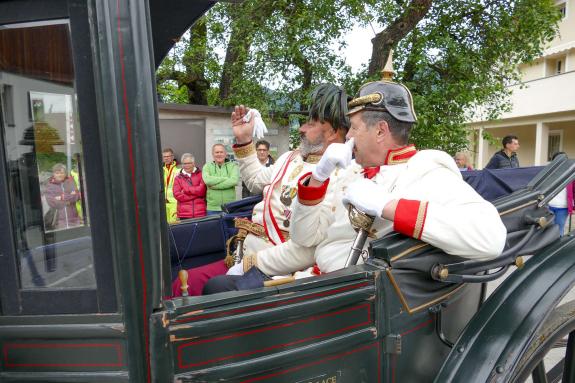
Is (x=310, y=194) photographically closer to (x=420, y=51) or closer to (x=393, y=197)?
(x=393, y=197)

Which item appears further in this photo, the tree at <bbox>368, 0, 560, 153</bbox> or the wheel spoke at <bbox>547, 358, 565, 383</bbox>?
the tree at <bbox>368, 0, 560, 153</bbox>

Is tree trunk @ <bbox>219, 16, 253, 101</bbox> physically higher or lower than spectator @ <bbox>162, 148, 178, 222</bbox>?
higher

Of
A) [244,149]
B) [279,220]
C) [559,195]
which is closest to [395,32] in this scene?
[559,195]

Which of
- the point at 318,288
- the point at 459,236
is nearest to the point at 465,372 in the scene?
the point at 459,236

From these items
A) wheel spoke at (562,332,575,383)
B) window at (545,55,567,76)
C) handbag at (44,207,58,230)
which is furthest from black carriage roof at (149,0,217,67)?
window at (545,55,567,76)

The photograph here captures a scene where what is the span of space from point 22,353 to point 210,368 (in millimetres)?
474

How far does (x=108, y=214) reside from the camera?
3.66 feet

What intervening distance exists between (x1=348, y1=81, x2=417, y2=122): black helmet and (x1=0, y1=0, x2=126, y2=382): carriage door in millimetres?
1195

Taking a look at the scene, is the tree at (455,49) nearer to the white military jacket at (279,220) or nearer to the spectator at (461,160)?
the spectator at (461,160)

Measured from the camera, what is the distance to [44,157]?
3.81ft

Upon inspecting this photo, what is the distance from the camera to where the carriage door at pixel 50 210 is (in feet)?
3.61

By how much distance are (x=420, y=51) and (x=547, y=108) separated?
12.0m

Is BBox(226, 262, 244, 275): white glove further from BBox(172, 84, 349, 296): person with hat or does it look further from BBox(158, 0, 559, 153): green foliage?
BBox(158, 0, 559, 153): green foliage

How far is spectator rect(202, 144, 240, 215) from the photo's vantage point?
246 inches
